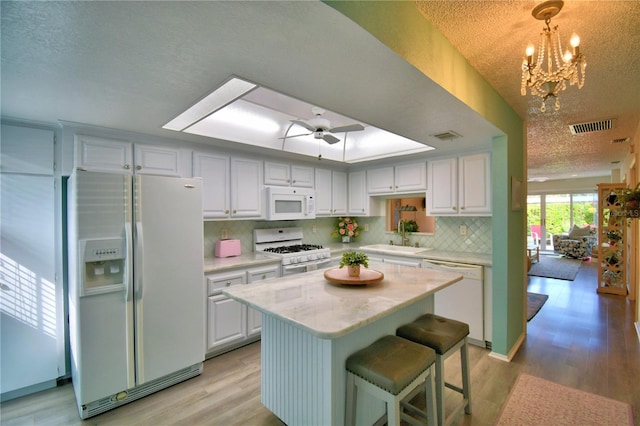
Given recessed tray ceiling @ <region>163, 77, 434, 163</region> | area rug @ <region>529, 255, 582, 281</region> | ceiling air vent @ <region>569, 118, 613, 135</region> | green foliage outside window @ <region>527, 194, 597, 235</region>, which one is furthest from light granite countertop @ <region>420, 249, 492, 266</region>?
green foliage outside window @ <region>527, 194, 597, 235</region>

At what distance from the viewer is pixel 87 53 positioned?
1.36m

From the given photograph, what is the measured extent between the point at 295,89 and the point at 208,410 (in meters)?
2.36

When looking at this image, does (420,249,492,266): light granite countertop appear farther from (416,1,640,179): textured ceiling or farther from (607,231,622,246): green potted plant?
(607,231,622,246): green potted plant

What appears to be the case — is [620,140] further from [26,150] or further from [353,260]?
[26,150]

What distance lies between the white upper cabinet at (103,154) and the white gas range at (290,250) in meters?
1.70

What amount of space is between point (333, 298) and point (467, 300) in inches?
83.3

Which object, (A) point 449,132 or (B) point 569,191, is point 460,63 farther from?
(B) point 569,191

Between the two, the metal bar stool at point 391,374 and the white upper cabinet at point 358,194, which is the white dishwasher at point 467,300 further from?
the metal bar stool at point 391,374

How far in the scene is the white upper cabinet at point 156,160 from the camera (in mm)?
2695

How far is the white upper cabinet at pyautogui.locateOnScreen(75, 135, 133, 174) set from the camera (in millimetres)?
2412

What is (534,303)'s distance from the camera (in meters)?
4.49

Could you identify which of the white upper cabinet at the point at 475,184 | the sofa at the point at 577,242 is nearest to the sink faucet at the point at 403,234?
the white upper cabinet at the point at 475,184

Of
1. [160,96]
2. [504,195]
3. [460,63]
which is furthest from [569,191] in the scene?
[160,96]

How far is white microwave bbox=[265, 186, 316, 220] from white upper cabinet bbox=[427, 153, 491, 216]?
161 cm
